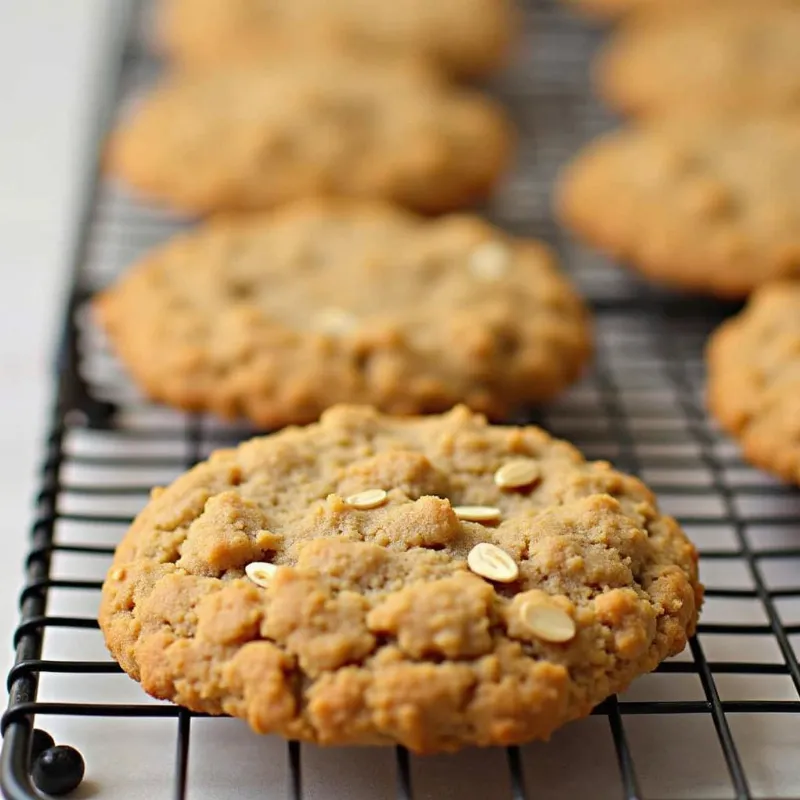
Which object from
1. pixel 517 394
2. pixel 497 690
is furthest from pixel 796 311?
pixel 497 690

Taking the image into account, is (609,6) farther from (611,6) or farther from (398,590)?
(398,590)

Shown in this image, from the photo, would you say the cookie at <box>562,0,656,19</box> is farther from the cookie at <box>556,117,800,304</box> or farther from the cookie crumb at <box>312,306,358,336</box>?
the cookie crumb at <box>312,306,358,336</box>

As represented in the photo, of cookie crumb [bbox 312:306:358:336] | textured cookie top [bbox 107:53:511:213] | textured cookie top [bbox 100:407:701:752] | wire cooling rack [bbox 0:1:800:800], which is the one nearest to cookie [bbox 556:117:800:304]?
wire cooling rack [bbox 0:1:800:800]

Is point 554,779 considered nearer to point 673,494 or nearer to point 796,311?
point 673,494

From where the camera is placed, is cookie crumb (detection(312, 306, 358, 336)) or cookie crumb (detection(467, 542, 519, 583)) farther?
cookie crumb (detection(312, 306, 358, 336))

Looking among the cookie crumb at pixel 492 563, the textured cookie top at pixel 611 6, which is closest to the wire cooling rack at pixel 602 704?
the cookie crumb at pixel 492 563
